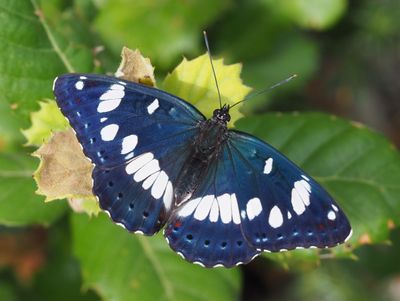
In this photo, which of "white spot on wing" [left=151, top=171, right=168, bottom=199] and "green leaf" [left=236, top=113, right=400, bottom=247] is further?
"green leaf" [left=236, top=113, right=400, bottom=247]

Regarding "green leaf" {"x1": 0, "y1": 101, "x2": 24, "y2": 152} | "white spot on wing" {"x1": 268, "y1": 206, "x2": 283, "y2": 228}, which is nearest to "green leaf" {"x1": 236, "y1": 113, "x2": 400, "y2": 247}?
"white spot on wing" {"x1": 268, "y1": 206, "x2": 283, "y2": 228}

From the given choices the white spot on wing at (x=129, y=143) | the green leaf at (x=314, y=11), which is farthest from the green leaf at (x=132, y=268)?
the green leaf at (x=314, y=11)

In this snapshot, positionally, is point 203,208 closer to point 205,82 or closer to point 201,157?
point 201,157

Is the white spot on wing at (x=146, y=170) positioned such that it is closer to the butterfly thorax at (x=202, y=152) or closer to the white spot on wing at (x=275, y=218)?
the butterfly thorax at (x=202, y=152)

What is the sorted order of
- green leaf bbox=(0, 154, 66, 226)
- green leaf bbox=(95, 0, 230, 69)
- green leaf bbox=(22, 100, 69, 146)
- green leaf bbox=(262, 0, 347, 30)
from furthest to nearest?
1. green leaf bbox=(262, 0, 347, 30)
2. green leaf bbox=(95, 0, 230, 69)
3. green leaf bbox=(0, 154, 66, 226)
4. green leaf bbox=(22, 100, 69, 146)

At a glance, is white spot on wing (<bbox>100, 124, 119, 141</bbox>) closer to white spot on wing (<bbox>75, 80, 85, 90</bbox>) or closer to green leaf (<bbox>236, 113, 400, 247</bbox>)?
white spot on wing (<bbox>75, 80, 85, 90</bbox>)

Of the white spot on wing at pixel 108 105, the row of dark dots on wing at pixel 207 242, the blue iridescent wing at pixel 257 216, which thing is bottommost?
the row of dark dots on wing at pixel 207 242
